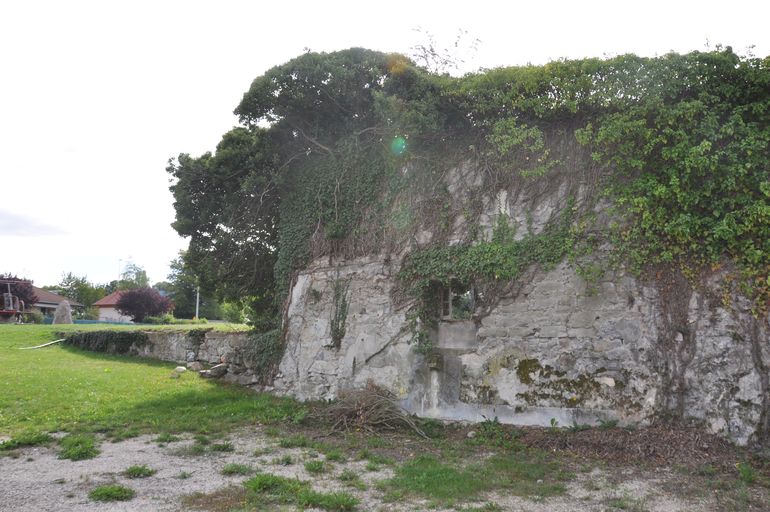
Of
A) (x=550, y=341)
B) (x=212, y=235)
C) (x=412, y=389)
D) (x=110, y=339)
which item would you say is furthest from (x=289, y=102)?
(x=110, y=339)

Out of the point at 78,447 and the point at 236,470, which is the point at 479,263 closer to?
the point at 236,470

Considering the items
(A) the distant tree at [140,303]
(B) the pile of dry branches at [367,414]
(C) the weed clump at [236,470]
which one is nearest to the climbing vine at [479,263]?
(B) the pile of dry branches at [367,414]

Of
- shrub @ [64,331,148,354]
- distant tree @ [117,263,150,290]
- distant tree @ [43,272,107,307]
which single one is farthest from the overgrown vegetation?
distant tree @ [117,263,150,290]

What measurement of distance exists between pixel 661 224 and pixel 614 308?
1304 mm

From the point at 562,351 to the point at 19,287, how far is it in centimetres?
4274

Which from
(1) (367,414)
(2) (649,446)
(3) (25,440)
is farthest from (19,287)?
(2) (649,446)

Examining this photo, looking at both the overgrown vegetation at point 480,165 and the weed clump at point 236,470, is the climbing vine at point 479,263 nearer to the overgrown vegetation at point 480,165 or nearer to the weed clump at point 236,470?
the overgrown vegetation at point 480,165

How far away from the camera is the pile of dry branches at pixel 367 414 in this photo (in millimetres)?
8023

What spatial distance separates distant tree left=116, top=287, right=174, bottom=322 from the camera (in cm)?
4057

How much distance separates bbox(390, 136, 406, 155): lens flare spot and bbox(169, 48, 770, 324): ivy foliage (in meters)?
0.04

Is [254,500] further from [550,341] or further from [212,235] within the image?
[212,235]

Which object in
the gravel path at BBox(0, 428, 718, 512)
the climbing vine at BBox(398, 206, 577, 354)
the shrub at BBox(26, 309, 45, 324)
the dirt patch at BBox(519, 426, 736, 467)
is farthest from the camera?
the shrub at BBox(26, 309, 45, 324)

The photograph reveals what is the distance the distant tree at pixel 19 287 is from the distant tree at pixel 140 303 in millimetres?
6161

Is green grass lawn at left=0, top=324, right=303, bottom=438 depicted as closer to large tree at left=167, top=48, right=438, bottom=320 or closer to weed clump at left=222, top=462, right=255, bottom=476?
weed clump at left=222, top=462, right=255, bottom=476
